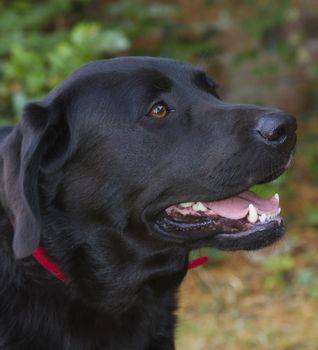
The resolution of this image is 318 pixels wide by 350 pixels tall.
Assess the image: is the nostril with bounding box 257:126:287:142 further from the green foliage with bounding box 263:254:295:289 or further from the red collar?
the green foliage with bounding box 263:254:295:289

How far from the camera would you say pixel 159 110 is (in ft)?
9.46

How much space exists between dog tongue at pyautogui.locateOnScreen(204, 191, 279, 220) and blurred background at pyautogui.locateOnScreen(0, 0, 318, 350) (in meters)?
0.92

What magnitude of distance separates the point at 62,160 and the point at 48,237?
0.94 ft

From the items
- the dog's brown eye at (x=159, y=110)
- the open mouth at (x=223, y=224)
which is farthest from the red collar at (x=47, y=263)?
the dog's brown eye at (x=159, y=110)

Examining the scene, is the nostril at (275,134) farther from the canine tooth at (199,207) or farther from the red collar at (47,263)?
the red collar at (47,263)

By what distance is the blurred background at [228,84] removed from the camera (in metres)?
4.55

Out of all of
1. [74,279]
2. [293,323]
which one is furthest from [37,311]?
[293,323]

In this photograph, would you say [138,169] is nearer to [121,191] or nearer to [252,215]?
[121,191]

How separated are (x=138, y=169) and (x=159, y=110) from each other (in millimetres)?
221

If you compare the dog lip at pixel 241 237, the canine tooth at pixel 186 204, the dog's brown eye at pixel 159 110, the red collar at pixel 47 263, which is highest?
the dog's brown eye at pixel 159 110

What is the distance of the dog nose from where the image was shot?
271cm

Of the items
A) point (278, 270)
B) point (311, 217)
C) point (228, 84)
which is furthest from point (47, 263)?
point (228, 84)

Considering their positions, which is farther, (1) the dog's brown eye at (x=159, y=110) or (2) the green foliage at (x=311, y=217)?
(2) the green foliage at (x=311, y=217)

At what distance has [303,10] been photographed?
310 inches
